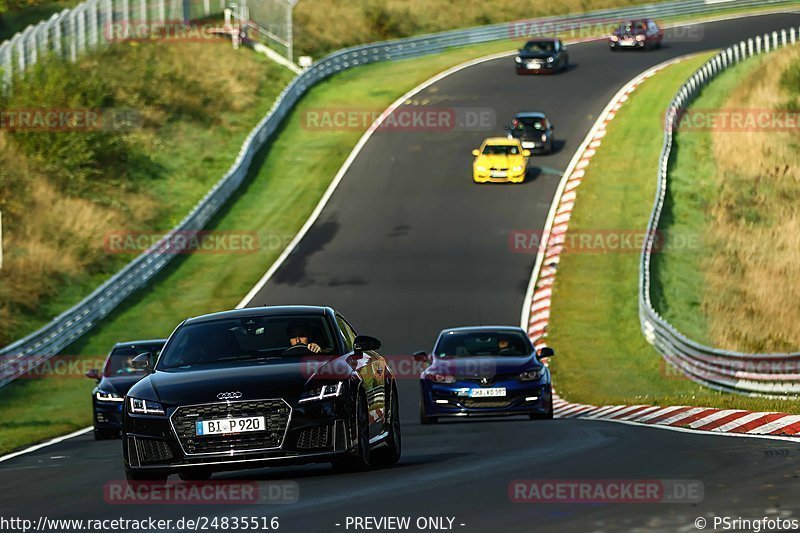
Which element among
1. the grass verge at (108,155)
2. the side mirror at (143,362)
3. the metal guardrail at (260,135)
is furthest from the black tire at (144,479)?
the grass verge at (108,155)

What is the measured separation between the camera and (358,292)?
35.8 m

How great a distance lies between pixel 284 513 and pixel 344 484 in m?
1.57

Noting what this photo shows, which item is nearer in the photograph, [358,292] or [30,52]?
[358,292]

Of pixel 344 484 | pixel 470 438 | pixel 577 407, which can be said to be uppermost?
pixel 344 484

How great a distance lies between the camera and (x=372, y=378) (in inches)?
503

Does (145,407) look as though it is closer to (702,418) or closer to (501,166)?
(702,418)

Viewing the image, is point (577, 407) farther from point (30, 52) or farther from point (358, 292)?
point (30, 52)

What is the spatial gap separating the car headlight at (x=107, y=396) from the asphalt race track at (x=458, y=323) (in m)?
0.67

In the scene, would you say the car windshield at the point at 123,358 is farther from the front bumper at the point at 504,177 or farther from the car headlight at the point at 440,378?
the front bumper at the point at 504,177

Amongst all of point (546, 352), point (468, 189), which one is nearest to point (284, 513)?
point (546, 352)

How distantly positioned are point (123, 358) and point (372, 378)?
11218 mm

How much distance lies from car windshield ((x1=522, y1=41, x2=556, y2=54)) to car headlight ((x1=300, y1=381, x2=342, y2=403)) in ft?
173

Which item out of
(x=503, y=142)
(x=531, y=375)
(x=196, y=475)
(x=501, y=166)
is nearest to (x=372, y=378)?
(x=196, y=475)

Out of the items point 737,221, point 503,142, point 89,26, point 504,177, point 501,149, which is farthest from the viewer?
point 89,26
